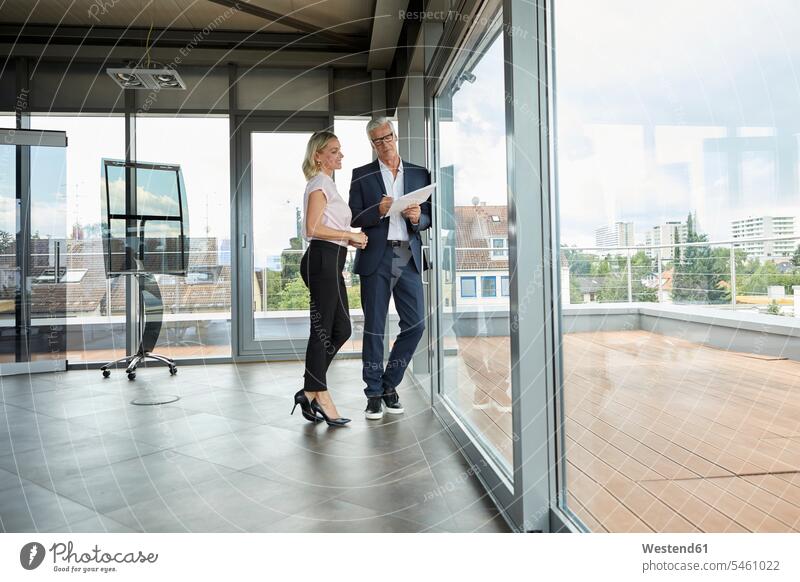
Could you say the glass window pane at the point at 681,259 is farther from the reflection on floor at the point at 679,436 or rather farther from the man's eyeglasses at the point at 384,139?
the man's eyeglasses at the point at 384,139

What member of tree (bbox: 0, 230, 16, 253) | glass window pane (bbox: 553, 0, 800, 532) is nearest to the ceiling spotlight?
tree (bbox: 0, 230, 16, 253)

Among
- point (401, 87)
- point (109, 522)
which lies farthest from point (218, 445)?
point (401, 87)

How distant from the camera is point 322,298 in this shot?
110 inches

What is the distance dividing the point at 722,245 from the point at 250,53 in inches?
194

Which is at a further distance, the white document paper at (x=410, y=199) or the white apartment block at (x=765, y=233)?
the white document paper at (x=410, y=199)

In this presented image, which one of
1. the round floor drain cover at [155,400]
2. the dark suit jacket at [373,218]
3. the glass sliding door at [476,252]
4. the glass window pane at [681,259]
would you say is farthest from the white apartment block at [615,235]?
the round floor drain cover at [155,400]

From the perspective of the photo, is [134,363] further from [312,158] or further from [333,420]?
[312,158]

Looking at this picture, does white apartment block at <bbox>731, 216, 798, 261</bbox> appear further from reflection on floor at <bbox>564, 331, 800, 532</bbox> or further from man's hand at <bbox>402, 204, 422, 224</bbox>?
man's hand at <bbox>402, 204, 422, 224</bbox>

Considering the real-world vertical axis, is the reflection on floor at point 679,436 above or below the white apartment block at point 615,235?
below

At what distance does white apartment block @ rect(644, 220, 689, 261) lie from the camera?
0.94 meters

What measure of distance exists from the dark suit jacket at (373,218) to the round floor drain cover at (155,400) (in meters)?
1.46

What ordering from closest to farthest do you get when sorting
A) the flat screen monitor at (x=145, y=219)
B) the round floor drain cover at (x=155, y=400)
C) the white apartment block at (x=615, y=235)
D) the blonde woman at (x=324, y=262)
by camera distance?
the white apartment block at (x=615, y=235) < the blonde woman at (x=324, y=262) < the round floor drain cover at (x=155, y=400) < the flat screen monitor at (x=145, y=219)
